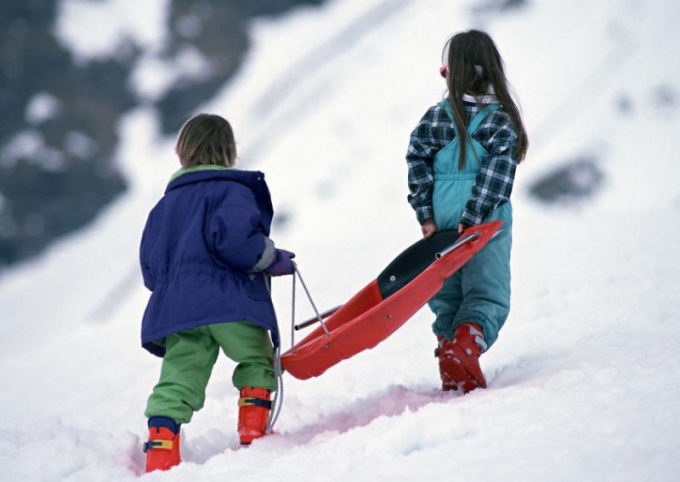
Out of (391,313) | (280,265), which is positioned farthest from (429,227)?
(280,265)

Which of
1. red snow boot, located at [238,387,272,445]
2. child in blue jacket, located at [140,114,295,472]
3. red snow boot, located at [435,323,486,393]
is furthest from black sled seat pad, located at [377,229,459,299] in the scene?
red snow boot, located at [238,387,272,445]

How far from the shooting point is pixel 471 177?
8.12 feet

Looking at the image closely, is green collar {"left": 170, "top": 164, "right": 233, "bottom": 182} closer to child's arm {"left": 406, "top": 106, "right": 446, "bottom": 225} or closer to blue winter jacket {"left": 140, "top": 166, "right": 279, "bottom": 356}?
blue winter jacket {"left": 140, "top": 166, "right": 279, "bottom": 356}

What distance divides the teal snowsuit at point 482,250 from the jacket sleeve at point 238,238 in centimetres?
52

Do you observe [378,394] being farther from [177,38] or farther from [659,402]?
[177,38]

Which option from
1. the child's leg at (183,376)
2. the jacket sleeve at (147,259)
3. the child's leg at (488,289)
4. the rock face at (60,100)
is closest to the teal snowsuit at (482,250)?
the child's leg at (488,289)

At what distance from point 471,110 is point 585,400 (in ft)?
3.16

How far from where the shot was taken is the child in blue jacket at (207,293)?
233 centimetres

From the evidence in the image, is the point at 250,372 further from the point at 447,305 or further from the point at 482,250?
the point at 482,250

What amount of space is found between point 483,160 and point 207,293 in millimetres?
837

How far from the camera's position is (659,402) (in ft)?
5.84

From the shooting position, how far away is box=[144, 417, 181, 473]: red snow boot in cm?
223

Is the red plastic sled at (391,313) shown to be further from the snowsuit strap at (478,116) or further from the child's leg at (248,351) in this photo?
the snowsuit strap at (478,116)

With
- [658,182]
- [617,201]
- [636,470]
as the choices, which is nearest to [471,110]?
[636,470]
